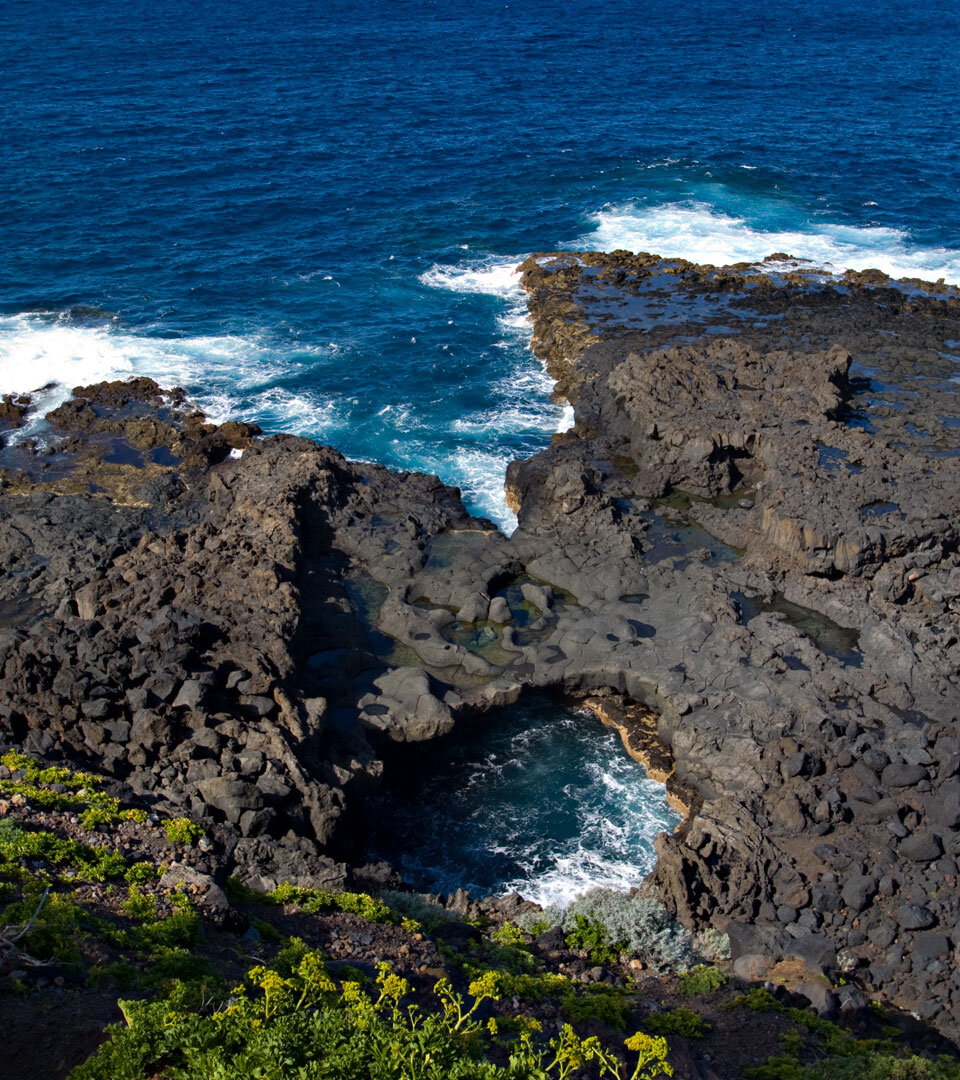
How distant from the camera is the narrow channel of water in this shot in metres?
35.6

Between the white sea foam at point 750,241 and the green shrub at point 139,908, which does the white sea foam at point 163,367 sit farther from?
the green shrub at point 139,908

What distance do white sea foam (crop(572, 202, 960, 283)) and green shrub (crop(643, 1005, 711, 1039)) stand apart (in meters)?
65.6

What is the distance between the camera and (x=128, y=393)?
63.4 metres

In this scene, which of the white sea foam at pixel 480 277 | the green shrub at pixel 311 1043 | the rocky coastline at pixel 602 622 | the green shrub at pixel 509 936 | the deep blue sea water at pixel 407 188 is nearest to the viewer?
the green shrub at pixel 311 1043

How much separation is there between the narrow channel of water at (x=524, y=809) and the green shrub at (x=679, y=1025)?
7.68m

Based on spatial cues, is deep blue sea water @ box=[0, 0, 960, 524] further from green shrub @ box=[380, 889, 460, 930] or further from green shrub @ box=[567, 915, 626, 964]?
green shrub @ box=[567, 915, 626, 964]

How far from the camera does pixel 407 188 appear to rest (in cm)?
9725

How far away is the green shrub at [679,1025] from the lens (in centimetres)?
2670

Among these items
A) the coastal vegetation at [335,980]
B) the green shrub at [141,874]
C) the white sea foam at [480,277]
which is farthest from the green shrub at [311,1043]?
the white sea foam at [480,277]

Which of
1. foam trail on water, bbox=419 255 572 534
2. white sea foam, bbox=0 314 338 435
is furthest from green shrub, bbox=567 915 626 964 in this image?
white sea foam, bbox=0 314 338 435

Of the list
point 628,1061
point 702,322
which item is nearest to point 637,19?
point 702,322

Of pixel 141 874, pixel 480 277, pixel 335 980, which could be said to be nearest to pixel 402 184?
pixel 480 277

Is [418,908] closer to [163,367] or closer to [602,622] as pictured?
[602,622]

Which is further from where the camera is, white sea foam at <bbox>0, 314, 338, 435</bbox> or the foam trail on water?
white sea foam at <bbox>0, 314, 338, 435</bbox>
